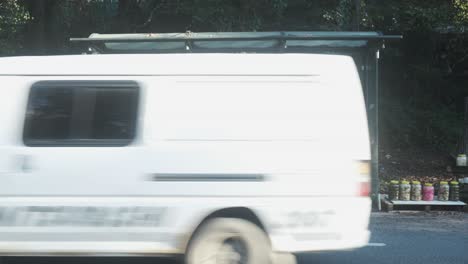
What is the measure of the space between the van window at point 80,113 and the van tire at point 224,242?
109 cm

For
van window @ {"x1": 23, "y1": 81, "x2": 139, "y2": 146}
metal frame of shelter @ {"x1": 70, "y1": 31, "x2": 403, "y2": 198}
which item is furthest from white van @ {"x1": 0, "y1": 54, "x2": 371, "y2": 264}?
metal frame of shelter @ {"x1": 70, "y1": 31, "x2": 403, "y2": 198}

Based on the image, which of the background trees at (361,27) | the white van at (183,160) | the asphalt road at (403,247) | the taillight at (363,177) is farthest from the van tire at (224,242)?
the background trees at (361,27)

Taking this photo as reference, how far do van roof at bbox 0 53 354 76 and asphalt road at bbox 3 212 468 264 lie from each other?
7.73ft

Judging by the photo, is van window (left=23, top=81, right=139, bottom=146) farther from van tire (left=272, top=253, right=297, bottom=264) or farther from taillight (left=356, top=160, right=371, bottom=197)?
taillight (left=356, top=160, right=371, bottom=197)

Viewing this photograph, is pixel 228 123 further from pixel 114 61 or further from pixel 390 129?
pixel 390 129

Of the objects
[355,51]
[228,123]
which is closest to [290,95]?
[228,123]

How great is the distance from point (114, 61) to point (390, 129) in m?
13.0

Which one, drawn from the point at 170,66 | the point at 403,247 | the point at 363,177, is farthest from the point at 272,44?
the point at 363,177

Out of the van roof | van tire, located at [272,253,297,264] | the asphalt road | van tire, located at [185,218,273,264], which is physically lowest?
the asphalt road

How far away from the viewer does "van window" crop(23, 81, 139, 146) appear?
5.41 m

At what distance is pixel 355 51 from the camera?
11.1m

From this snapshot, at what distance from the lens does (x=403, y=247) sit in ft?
25.1

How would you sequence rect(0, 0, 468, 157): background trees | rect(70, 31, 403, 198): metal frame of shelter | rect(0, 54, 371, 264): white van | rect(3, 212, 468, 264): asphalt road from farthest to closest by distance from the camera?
rect(0, 0, 468, 157): background trees < rect(70, 31, 403, 198): metal frame of shelter < rect(3, 212, 468, 264): asphalt road < rect(0, 54, 371, 264): white van

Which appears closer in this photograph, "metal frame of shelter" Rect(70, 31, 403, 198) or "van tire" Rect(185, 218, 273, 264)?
"van tire" Rect(185, 218, 273, 264)
